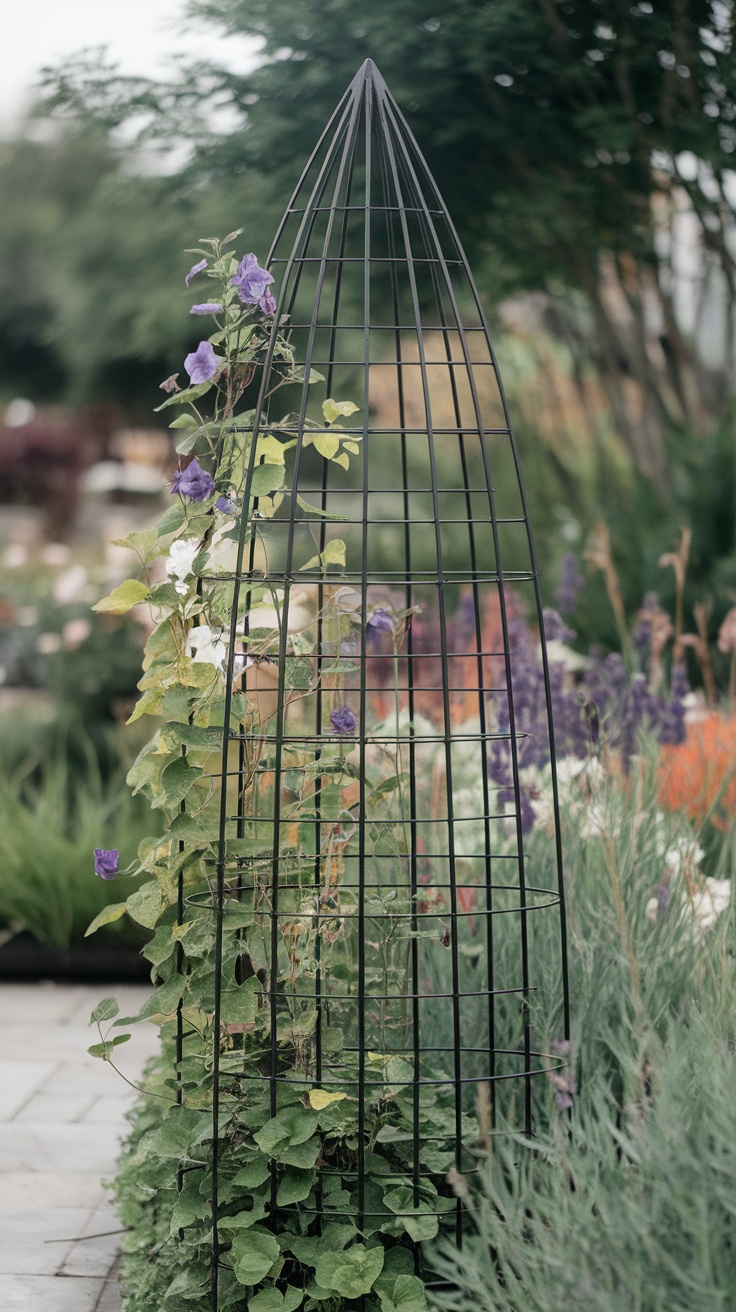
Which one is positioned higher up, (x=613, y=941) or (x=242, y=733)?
(x=242, y=733)

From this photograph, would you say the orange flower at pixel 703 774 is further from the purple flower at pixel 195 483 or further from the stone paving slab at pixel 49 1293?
the stone paving slab at pixel 49 1293

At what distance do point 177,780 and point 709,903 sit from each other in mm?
1159

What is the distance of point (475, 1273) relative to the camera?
4.92 feet

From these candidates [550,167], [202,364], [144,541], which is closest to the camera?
[202,364]

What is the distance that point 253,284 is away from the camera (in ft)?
6.35

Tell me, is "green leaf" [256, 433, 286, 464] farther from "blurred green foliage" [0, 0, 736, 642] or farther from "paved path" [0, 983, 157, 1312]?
"blurred green foliage" [0, 0, 736, 642]

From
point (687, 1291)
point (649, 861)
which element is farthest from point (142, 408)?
point (687, 1291)

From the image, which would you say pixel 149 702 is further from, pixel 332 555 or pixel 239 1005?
pixel 239 1005

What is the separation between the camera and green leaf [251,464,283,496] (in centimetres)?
200

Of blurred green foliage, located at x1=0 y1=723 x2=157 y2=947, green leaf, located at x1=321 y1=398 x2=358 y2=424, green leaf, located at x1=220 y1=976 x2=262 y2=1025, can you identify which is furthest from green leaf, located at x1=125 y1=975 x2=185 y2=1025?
blurred green foliage, located at x1=0 y1=723 x2=157 y2=947

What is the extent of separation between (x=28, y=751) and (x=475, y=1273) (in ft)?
15.2

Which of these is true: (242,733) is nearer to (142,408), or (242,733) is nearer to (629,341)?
(629,341)

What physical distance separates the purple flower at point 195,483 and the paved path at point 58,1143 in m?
1.34

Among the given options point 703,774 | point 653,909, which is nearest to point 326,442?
point 653,909
